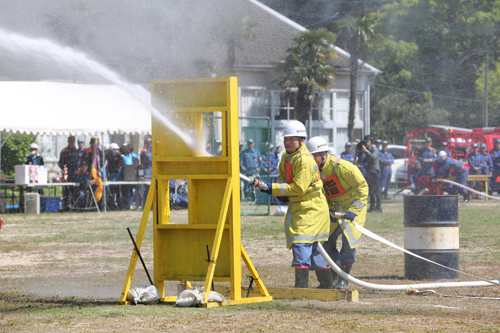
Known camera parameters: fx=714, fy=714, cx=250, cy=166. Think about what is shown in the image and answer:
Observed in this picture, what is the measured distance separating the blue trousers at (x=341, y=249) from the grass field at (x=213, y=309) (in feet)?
1.27

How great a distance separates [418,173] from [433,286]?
15.3m

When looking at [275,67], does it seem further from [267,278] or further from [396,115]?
[267,278]

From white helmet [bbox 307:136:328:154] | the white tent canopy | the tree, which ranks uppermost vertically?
the tree

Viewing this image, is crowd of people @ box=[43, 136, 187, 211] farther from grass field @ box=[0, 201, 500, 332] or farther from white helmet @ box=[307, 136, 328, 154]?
white helmet @ box=[307, 136, 328, 154]

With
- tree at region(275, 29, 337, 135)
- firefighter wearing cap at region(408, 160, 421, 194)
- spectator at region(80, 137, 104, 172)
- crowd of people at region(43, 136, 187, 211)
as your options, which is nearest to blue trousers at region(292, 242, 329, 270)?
crowd of people at region(43, 136, 187, 211)

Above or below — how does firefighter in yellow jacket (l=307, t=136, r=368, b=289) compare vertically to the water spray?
below

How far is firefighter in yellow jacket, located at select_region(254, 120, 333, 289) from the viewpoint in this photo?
6.76 meters

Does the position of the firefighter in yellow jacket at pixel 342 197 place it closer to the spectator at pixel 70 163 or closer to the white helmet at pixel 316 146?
the white helmet at pixel 316 146

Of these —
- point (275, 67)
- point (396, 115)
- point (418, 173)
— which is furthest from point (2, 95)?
point (396, 115)

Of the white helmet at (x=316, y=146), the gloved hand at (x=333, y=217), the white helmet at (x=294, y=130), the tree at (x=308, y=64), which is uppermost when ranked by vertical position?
the tree at (x=308, y=64)

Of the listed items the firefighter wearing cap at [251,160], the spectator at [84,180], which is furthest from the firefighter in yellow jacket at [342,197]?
the spectator at [84,180]

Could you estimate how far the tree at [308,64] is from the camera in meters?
39.5

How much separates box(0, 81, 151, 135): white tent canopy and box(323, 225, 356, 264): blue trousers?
438 inches

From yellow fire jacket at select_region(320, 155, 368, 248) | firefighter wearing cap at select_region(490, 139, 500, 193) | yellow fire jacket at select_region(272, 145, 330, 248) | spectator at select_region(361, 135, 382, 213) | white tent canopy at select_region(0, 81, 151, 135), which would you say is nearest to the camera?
yellow fire jacket at select_region(272, 145, 330, 248)
